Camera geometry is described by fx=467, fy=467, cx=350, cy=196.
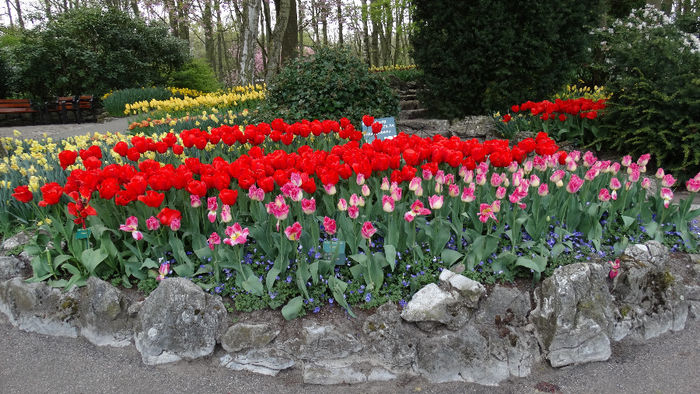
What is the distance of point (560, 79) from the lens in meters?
7.11

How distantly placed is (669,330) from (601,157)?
3.58 m

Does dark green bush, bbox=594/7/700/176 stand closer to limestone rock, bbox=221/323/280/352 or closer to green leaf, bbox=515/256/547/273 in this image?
green leaf, bbox=515/256/547/273

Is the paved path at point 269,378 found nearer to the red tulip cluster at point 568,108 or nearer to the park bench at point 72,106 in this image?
the red tulip cluster at point 568,108

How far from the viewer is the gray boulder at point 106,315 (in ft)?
8.93

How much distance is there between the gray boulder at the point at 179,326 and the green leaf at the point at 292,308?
1.18 ft

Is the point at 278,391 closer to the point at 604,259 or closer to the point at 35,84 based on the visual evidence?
the point at 604,259

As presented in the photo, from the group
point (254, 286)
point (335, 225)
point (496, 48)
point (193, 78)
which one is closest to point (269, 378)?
point (254, 286)

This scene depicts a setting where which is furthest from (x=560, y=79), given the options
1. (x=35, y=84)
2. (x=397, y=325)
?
(x=35, y=84)

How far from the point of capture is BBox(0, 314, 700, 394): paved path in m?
2.35

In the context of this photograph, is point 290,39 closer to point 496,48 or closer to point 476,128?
point 496,48

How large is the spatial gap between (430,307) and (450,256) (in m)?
0.40

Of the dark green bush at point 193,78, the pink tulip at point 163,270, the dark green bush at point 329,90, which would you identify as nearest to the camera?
the pink tulip at point 163,270

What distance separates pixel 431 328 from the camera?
250 cm

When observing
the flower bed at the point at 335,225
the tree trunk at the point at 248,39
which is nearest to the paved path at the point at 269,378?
the flower bed at the point at 335,225
